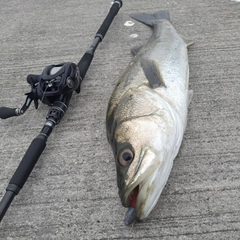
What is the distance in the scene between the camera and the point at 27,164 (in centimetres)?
221

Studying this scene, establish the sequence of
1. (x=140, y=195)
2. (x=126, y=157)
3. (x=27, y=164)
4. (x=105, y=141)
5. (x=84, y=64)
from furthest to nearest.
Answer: (x=84, y=64), (x=105, y=141), (x=27, y=164), (x=126, y=157), (x=140, y=195)

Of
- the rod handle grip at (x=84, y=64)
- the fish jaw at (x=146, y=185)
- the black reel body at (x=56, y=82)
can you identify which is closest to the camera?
the fish jaw at (x=146, y=185)

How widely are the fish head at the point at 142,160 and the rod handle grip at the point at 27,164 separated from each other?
0.62 m

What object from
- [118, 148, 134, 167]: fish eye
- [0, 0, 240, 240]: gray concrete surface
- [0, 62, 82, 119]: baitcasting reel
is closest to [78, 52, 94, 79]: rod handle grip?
[0, 0, 240, 240]: gray concrete surface

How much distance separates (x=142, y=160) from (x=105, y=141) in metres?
0.82

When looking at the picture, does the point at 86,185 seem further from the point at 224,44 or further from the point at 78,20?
the point at 78,20

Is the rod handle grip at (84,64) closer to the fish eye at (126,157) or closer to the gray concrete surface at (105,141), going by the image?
the gray concrete surface at (105,141)

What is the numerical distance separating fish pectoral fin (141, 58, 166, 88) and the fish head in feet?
1.58

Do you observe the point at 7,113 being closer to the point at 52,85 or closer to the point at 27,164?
the point at 52,85

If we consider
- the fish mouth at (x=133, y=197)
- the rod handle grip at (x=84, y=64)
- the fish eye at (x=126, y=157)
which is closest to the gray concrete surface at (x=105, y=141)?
the rod handle grip at (x=84, y=64)

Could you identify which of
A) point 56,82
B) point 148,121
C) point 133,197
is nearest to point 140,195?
point 133,197

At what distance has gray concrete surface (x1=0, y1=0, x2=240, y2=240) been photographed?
1998 mm

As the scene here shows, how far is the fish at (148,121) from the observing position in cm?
176

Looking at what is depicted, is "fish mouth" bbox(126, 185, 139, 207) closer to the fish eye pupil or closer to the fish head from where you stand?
the fish head
